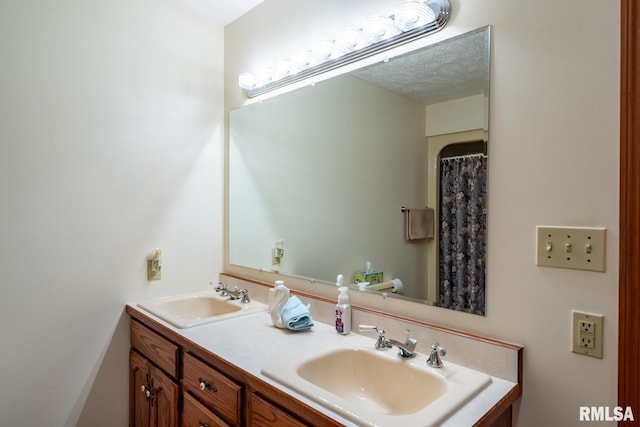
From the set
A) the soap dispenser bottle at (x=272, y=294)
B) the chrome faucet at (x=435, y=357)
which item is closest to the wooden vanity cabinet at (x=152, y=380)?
the soap dispenser bottle at (x=272, y=294)

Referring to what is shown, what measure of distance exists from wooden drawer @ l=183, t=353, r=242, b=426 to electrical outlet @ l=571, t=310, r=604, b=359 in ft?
3.16

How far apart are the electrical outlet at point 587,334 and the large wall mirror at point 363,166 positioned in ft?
0.80

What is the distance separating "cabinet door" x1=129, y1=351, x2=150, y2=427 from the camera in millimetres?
1703

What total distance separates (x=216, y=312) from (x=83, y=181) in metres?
0.91

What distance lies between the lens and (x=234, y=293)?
1938 mm

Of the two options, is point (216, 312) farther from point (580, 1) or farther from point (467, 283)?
point (580, 1)

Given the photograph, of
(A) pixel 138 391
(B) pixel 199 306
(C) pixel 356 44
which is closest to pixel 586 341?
(C) pixel 356 44

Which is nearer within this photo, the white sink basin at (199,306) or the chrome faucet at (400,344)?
the chrome faucet at (400,344)

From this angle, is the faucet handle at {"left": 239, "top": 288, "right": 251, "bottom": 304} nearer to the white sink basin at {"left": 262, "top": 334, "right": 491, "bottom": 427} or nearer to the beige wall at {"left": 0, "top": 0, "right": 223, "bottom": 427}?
the beige wall at {"left": 0, "top": 0, "right": 223, "bottom": 427}

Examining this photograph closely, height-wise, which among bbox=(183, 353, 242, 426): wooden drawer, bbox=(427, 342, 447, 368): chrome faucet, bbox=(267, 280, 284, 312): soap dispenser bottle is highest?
bbox=(267, 280, 284, 312): soap dispenser bottle

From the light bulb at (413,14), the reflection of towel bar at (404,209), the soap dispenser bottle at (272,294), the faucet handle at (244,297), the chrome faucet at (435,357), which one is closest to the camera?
the chrome faucet at (435,357)

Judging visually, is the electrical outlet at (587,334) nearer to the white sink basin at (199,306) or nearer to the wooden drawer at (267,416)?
the wooden drawer at (267,416)

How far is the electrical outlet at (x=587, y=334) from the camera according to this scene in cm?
93

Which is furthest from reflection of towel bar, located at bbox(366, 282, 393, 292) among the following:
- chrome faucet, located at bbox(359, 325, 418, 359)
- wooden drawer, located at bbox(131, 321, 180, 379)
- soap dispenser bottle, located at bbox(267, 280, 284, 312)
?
wooden drawer, located at bbox(131, 321, 180, 379)
